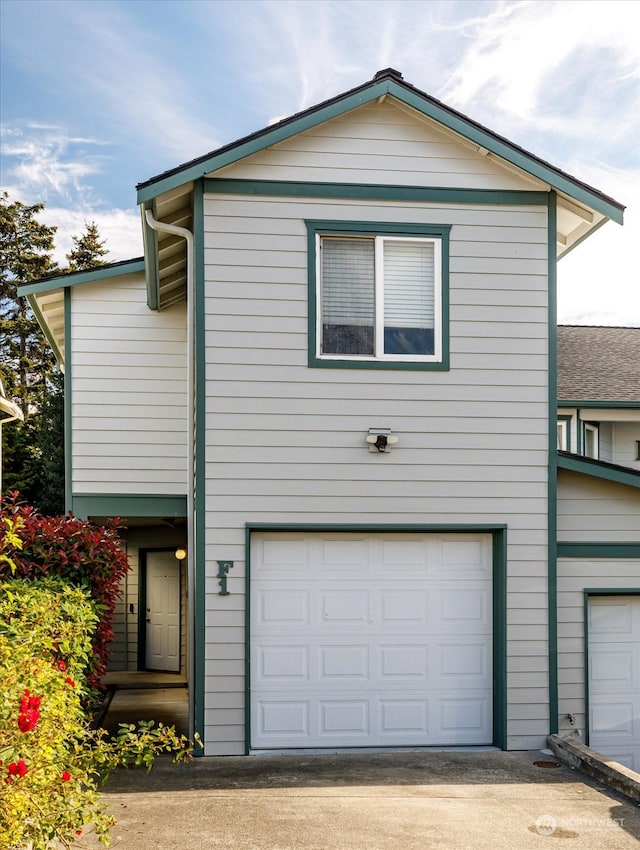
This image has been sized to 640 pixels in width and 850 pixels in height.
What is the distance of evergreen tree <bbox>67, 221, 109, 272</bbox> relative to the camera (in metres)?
35.2

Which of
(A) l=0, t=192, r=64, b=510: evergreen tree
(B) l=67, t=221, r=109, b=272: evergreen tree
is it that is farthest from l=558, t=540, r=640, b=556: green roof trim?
(B) l=67, t=221, r=109, b=272: evergreen tree

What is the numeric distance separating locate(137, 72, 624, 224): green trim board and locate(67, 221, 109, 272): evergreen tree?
90.9 feet

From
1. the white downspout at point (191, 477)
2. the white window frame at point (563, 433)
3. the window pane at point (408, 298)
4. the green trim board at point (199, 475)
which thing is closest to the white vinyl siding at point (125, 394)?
the white downspout at point (191, 477)

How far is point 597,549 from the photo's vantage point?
365 inches

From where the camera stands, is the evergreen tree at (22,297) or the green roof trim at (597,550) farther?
the evergreen tree at (22,297)

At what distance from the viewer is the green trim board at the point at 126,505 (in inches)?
443

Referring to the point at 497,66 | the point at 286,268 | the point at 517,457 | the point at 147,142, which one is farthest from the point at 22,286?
the point at 147,142

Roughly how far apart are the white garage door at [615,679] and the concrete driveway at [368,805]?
1.06 metres

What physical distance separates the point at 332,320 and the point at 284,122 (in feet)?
6.40

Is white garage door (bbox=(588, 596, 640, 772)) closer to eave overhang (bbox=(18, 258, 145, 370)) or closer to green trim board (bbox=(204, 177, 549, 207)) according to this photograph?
green trim board (bbox=(204, 177, 549, 207))

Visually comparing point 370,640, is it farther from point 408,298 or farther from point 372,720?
point 408,298

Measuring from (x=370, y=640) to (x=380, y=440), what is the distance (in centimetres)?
198

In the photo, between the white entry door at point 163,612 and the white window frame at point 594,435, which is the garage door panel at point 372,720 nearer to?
the white entry door at point 163,612

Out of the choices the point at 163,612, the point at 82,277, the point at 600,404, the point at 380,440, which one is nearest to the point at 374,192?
the point at 380,440
